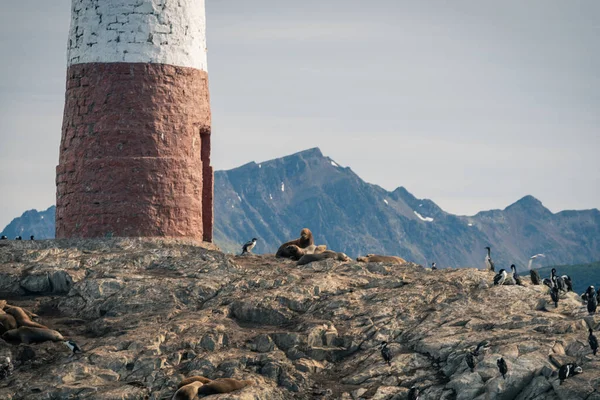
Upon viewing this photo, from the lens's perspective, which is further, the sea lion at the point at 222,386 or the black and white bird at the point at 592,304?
the black and white bird at the point at 592,304

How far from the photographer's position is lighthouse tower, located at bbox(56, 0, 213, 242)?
3909 cm

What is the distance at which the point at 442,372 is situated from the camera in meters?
29.8

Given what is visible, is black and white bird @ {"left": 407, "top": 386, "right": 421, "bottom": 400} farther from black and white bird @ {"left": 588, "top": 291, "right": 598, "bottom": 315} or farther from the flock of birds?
black and white bird @ {"left": 588, "top": 291, "right": 598, "bottom": 315}

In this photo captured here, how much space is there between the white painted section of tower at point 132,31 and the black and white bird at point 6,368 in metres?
13.4

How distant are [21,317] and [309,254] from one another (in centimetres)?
1215

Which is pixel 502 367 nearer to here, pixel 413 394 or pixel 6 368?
pixel 413 394

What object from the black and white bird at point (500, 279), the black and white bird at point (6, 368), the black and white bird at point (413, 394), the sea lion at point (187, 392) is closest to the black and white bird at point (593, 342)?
the black and white bird at point (413, 394)

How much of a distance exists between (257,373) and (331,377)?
2196 mm

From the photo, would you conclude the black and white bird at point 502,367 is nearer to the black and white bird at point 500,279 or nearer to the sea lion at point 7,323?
the black and white bird at point 500,279

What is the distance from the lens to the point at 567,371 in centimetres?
2756

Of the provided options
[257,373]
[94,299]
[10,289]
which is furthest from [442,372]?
[10,289]

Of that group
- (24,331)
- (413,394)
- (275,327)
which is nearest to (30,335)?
(24,331)

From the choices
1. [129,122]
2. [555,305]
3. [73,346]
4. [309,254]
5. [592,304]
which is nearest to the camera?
[73,346]

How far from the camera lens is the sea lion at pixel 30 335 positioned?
1238 inches
